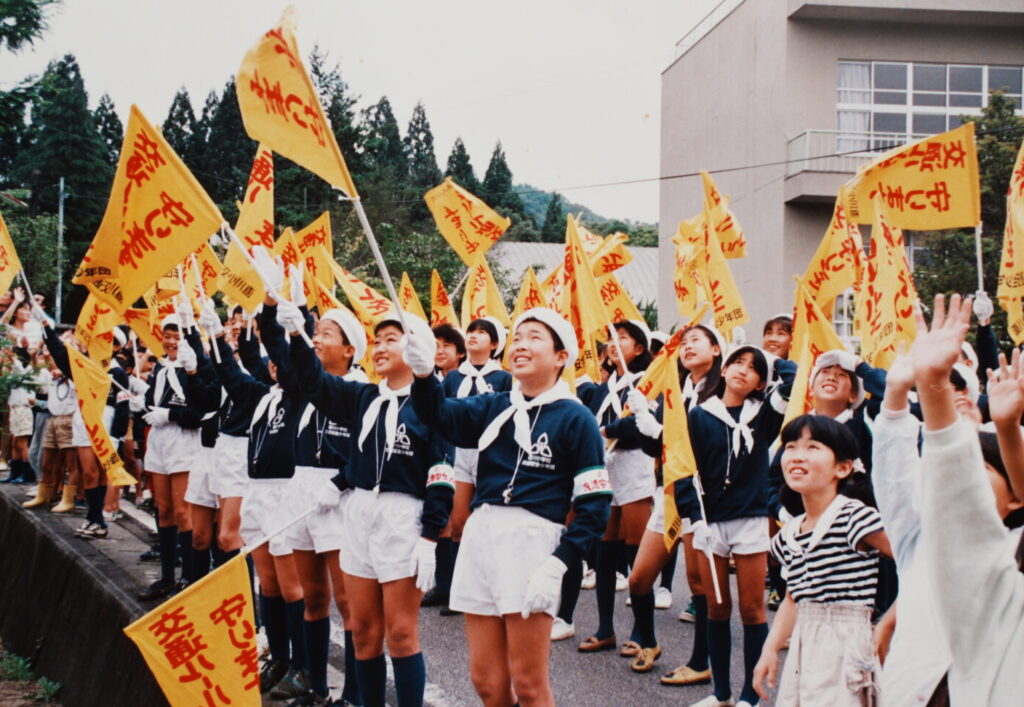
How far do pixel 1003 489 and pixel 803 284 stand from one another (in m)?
4.27

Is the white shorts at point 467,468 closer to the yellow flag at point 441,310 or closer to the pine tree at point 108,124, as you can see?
the yellow flag at point 441,310

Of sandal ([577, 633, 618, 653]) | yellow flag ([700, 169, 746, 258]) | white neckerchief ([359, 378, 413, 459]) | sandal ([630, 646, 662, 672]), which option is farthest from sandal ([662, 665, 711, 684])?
yellow flag ([700, 169, 746, 258])

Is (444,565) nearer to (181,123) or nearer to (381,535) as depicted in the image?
(381,535)

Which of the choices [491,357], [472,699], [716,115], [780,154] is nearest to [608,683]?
[472,699]

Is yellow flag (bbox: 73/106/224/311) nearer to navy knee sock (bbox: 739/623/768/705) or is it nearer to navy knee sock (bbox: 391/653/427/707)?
navy knee sock (bbox: 391/653/427/707)

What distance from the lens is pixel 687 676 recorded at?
240 inches

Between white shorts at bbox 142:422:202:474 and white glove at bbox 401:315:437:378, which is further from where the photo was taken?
white shorts at bbox 142:422:202:474

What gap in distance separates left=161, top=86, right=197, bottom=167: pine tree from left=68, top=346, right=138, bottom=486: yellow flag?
4716 centimetres

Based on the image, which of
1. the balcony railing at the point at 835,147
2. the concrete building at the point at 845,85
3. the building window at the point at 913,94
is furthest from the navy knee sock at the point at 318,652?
the building window at the point at 913,94

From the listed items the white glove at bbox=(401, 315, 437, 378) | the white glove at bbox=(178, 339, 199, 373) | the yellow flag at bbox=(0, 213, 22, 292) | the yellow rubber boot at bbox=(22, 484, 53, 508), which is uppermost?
the yellow flag at bbox=(0, 213, 22, 292)

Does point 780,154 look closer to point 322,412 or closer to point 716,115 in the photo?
point 716,115

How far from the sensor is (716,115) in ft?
86.7

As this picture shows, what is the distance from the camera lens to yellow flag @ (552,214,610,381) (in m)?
6.72

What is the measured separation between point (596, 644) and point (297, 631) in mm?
2101
